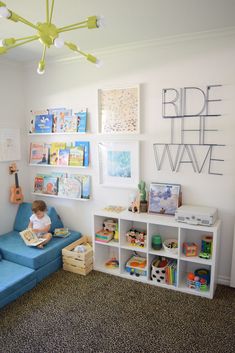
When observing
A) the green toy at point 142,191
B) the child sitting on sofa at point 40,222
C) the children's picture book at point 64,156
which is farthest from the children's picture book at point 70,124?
the green toy at point 142,191

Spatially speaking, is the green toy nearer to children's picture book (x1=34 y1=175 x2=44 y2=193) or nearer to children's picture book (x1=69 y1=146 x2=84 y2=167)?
children's picture book (x1=69 y1=146 x2=84 y2=167)

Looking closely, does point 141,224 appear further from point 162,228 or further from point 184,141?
point 184,141

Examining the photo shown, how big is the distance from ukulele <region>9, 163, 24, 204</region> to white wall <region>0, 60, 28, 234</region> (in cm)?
5

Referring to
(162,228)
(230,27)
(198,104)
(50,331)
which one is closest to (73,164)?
(162,228)

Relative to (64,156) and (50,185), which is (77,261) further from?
(64,156)

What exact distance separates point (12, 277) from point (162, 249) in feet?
4.79

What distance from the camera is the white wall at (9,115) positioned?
331cm

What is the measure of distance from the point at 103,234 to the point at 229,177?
4.60 feet

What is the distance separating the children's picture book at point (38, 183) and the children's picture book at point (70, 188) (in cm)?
33

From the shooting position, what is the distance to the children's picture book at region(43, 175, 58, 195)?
3.47 meters

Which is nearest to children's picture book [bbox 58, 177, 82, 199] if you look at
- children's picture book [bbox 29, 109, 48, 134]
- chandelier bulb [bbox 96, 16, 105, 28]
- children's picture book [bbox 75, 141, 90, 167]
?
children's picture book [bbox 75, 141, 90, 167]

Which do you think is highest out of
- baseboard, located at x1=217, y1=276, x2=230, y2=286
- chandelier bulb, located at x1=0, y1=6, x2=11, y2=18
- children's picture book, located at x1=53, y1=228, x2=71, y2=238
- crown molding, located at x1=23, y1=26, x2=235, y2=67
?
crown molding, located at x1=23, y1=26, x2=235, y2=67

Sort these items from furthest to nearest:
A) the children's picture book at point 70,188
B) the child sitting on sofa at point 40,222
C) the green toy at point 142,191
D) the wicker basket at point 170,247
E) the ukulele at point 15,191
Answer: the ukulele at point 15,191, the children's picture book at point 70,188, the child sitting on sofa at point 40,222, the green toy at point 142,191, the wicker basket at point 170,247

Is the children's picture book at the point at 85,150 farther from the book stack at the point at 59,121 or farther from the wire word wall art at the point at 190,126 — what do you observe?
the wire word wall art at the point at 190,126
